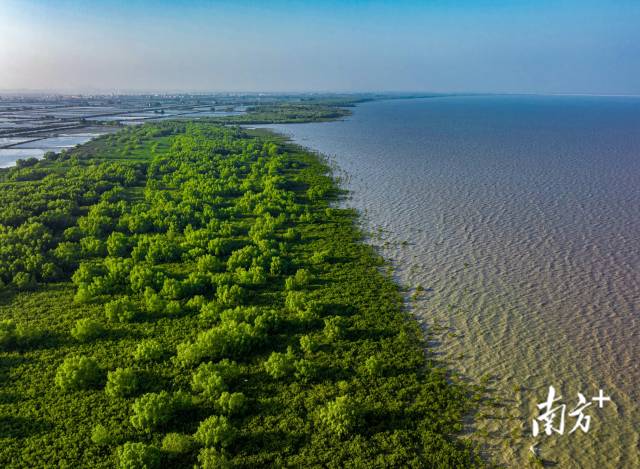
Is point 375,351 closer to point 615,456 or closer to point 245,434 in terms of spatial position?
point 245,434

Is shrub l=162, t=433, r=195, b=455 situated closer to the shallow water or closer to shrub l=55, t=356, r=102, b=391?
shrub l=55, t=356, r=102, b=391

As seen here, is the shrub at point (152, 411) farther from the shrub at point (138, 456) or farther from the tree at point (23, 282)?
the tree at point (23, 282)

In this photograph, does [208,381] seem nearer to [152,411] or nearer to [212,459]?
[152,411]

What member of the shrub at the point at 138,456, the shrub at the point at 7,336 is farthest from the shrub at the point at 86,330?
the shrub at the point at 138,456

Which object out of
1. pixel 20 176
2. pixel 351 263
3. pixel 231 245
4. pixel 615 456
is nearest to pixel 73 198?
pixel 20 176

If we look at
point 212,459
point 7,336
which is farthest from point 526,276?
point 7,336
